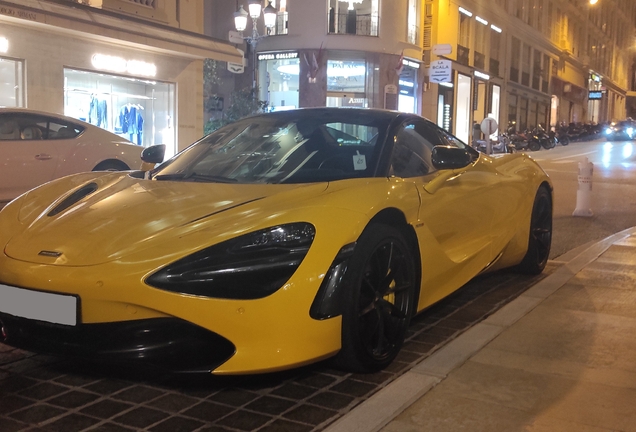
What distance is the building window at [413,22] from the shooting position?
29.1 m

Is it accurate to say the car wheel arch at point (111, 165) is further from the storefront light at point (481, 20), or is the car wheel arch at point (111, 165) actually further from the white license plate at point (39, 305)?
the storefront light at point (481, 20)

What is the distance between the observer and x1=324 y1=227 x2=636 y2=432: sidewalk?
2.96 m

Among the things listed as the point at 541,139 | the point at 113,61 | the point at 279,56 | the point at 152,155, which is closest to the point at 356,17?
the point at 279,56

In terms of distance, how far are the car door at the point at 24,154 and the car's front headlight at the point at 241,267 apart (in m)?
7.03

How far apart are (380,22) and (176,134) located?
12545 mm

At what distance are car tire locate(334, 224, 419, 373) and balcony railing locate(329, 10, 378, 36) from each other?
962 inches

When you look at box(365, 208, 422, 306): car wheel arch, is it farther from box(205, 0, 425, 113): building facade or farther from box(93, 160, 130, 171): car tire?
box(205, 0, 425, 113): building facade

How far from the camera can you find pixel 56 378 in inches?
134

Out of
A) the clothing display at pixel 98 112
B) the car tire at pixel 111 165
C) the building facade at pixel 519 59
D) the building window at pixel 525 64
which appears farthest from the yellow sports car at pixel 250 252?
the building window at pixel 525 64

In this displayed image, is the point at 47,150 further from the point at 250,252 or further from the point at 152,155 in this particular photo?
the point at 250,252

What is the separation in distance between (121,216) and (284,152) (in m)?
1.20

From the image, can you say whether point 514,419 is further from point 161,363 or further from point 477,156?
point 477,156

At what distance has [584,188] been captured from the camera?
31.9 feet

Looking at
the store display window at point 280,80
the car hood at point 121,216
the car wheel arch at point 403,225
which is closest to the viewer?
the car hood at point 121,216
